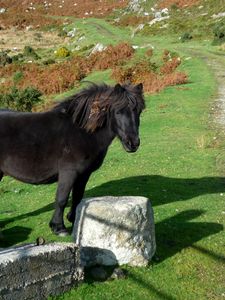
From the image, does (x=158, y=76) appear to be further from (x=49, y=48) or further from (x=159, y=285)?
(x=49, y=48)

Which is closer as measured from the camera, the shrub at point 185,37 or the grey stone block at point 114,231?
the grey stone block at point 114,231

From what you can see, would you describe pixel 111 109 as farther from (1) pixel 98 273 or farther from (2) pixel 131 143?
(1) pixel 98 273

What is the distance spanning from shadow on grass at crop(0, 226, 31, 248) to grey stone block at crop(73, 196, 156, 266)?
6.23ft

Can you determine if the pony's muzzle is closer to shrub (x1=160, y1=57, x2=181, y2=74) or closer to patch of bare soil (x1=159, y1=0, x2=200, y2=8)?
shrub (x1=160, y1=57, x2=181, y2=74)

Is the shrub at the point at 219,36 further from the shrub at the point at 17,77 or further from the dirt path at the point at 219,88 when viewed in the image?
the shrub at the point at 17,77

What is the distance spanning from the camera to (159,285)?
764cm

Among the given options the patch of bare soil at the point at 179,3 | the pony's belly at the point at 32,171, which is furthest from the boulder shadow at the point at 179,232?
the patch of bare soil at the point at 179,3

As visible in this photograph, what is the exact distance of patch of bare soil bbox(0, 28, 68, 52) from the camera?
65.2 m

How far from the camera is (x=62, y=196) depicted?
8.84 m

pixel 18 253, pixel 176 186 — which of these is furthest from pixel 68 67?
pixel 18 253

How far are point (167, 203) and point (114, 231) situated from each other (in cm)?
380

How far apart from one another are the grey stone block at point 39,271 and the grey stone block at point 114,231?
0.62 metres

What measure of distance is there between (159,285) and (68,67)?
34.1 m

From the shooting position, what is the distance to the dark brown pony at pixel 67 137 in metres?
8.70
